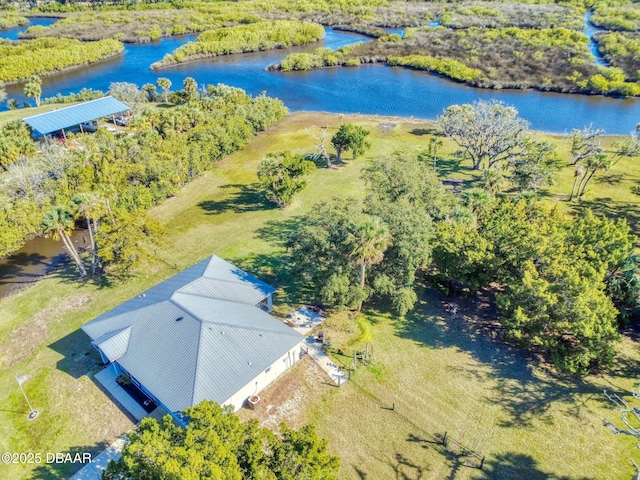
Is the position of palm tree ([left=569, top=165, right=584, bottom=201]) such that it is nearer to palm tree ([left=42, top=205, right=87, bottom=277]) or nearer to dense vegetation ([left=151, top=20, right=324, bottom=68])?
palm tree ([left=42, top=205, right=87, bottom=277])

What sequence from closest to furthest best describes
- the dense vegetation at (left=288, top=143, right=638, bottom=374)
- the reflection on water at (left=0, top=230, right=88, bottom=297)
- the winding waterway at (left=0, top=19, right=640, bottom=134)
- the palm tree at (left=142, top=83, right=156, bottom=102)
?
1. the dense vegetation at (left=288, top=143, right=638, bottom=374)
2. the reflection on water at (left=0, top=230, right=88, bottom=297)
3. the winding waterway at (left=0, top=19, right=640, bottom=134)
4. the palm tree at (left=142, top=83, right=156, bottom=102)

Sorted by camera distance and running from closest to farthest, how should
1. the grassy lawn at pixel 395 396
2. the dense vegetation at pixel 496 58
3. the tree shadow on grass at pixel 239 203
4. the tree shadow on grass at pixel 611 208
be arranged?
the grassy lawn at pixel 395 396, the tree shadow on grass at pixel 611 208, the tree shadow on grass at pixel 239 203, the dense vegetation at pixel 496 58

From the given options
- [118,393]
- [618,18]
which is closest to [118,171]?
[118,393]

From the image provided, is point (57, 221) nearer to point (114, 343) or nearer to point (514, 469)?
point (114, 343)

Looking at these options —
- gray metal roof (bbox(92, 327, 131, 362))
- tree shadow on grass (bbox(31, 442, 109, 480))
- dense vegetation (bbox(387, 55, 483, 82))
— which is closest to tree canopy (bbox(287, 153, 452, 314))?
gray metal roof (bbox(92, 327, 131, 362))

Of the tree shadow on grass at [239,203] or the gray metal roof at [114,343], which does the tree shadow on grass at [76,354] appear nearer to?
the gray metal roof at [114,343]

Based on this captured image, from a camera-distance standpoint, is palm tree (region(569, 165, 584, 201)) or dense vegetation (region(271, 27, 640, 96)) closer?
palm tree (region(569, 165, 584, 201))

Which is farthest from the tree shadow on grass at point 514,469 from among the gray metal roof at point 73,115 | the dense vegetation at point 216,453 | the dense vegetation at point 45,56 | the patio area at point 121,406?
the dense vegetation at point 45,56
